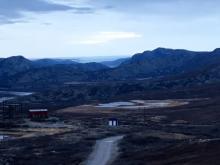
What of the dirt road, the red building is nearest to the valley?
the dirt road

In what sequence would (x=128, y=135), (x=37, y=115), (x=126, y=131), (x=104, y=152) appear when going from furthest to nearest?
1. (x=37, y=115)
2. (x=126, y=131)
3. (x=128, y=135)
4. (x=104, y=152)

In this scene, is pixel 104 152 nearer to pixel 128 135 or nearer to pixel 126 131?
pixel 128 135

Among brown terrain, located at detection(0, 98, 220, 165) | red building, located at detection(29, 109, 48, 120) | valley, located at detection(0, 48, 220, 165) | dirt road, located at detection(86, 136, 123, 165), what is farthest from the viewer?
red building, located at detection(29, 109, 48, 120)

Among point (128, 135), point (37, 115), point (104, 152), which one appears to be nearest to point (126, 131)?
point (128, 135)

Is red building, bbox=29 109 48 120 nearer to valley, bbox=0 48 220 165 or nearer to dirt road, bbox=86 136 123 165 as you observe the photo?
valley, bbox=0 48 220 165

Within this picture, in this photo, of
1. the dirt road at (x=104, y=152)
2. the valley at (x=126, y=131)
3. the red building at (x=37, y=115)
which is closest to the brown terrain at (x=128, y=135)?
the valley at (x=126, y=131)

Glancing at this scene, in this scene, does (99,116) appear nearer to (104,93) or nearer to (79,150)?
(79,150)

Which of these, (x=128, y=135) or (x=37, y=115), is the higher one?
(x=37, y=115)

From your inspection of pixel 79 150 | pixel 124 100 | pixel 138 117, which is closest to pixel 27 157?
pixel 79 150

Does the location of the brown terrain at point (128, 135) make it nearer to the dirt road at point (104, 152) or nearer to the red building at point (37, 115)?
the dirt road at point (104, 152)
